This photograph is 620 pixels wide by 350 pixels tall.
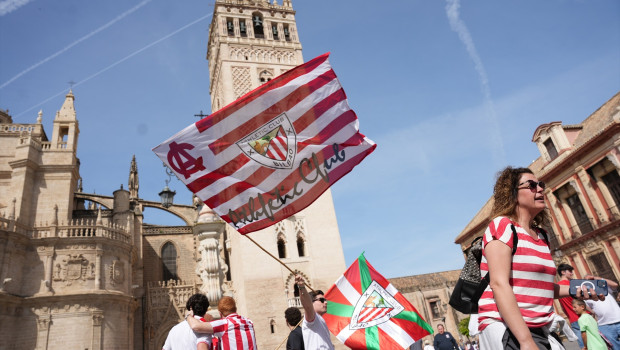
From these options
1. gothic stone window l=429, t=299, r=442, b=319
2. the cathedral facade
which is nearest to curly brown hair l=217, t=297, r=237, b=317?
the cathedral facade

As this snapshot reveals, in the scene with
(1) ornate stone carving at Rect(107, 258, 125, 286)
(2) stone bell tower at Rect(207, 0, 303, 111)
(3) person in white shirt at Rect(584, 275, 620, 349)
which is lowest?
(3) person in white shirt at Rect(584, 275, 620, 349)

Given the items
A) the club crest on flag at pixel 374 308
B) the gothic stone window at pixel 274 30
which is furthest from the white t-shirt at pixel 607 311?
the gothic stone window at pixel 274 30

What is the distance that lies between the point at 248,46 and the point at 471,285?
103 ft

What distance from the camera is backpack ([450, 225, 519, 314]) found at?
8.56ft

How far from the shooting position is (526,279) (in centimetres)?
246

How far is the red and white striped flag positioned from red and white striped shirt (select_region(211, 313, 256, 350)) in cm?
120

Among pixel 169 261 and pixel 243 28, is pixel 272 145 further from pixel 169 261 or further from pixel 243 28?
pixel 243 28

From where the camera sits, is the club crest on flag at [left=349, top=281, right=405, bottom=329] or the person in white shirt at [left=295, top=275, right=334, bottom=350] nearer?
the person in white shirt at [left=295, top=275, right=334, bottom=350]

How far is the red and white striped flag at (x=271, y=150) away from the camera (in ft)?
18.3

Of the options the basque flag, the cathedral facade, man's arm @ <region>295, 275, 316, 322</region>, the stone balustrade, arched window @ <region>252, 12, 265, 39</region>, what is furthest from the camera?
arched window @ <region>252, 12, 265, 39</region>

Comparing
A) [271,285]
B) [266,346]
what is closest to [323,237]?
[271,285]

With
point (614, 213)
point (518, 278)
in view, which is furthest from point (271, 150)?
point (614, 213)

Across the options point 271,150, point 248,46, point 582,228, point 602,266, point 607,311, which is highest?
point 248,46

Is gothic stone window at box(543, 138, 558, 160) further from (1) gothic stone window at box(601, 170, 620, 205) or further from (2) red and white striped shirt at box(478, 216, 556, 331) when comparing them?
(2) red and white striped shirt at box(478, 216, 556, 331)
